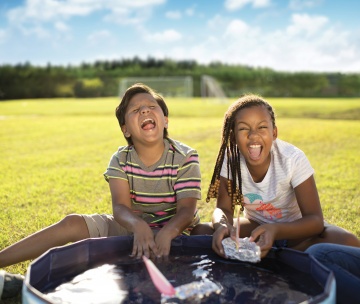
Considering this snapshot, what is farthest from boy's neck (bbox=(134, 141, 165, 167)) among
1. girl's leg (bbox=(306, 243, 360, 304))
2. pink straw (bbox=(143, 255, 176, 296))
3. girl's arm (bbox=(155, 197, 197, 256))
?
pink straw (bbox=(143, 255, 176, 296))

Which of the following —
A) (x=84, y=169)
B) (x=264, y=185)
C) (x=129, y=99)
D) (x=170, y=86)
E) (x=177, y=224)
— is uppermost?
(x=170, y=86)

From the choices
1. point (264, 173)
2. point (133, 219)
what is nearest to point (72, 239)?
point (133, 219)

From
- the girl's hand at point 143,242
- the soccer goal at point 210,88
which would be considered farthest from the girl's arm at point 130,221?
the soccer goal at point 210,88

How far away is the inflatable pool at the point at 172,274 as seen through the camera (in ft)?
6.54

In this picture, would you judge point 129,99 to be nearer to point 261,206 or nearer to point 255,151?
point 255,151

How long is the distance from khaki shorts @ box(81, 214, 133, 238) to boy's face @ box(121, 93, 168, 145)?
51 centimetres

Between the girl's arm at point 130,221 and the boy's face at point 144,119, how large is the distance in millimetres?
303

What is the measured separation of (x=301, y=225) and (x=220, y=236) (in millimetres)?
450

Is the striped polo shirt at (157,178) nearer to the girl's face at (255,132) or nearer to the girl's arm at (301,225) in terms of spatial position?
the girl's face at (255,132)

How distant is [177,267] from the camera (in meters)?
2.37

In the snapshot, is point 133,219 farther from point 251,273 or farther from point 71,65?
point 71,65

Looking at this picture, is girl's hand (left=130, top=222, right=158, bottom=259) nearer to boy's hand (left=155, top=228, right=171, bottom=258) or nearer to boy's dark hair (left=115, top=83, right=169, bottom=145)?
boy's hand (left=155, top=228, right=171, bottom=258)

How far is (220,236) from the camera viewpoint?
2.40 m

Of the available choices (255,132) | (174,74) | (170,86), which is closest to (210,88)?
(170,86)
